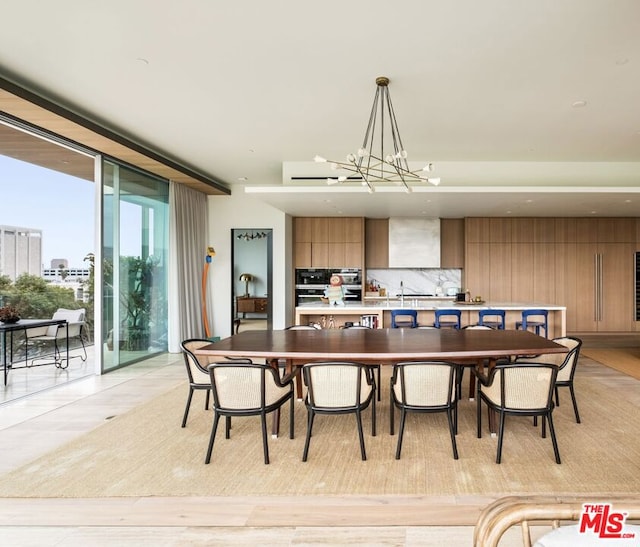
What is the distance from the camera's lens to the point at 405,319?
20.0ft

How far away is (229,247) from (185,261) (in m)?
1.28

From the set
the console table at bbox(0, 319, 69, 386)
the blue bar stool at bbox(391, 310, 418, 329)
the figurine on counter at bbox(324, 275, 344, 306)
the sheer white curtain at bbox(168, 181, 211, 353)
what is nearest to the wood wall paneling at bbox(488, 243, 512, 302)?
the blue bar stool at bbox(391, 310, 418, 329)

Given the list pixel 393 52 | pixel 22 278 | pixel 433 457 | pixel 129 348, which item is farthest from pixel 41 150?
pixel 433 457

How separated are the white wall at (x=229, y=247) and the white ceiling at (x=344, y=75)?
2119 mm

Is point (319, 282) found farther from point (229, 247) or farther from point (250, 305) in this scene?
point (250, 305)

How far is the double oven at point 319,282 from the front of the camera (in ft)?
28.5

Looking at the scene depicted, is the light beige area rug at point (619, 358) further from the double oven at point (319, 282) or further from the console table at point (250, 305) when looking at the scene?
the console table at point (250, 305)

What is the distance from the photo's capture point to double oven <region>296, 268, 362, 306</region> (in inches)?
342

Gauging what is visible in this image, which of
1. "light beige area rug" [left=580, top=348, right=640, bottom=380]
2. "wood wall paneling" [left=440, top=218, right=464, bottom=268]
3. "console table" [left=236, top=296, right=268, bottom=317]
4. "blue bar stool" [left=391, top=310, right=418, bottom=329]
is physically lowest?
"light beige area rug" [left=580, top=348, right=640, bottom=380]

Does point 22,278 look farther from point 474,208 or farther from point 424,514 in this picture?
point 474,208

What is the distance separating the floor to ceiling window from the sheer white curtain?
0.55ft

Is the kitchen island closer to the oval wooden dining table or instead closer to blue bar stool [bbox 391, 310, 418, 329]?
blue bar stool [bbox 391, 310, 418, 329]

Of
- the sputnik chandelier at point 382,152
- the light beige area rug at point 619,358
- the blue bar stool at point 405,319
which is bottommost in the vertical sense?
the light beige area rug at point 619,358

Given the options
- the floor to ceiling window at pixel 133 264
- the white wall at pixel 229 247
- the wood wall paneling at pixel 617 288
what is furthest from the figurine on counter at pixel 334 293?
the wood wall paneling at pixel 617 288
